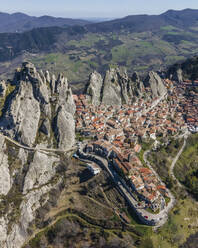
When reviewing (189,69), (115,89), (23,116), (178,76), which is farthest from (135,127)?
(189,69)

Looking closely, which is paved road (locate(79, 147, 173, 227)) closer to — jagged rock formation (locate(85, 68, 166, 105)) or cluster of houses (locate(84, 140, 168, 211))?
cluster of houses (locate(84, 140, 168, 211))

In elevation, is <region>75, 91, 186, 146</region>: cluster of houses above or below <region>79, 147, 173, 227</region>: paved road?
above

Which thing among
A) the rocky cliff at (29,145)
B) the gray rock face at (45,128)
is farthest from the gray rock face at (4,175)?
the gray rock face at (45,128)

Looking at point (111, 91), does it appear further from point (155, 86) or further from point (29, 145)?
point (29, 145)

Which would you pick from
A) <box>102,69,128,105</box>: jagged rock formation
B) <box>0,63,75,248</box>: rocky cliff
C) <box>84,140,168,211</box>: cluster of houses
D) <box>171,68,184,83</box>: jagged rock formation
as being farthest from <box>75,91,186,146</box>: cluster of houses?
<box>171,68,184,83</box>: jagged rock formation

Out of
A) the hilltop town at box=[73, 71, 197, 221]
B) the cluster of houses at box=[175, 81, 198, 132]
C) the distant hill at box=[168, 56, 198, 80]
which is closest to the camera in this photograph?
the hilltop town at box=[73, 71, 197, 221]

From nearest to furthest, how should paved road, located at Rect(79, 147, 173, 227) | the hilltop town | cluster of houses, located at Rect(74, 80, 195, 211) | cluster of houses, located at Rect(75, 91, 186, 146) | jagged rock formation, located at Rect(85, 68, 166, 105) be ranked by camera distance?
paved road, located at Rect(79, 147, 173, 227)
the hilltop town
cluster of houses, located at Rect(74, 80, 195, 211)
cluster of houses, located at Rect(75, 91, 186, 146)
jagged rock formation, located at Rect(85, 68, 166, 105)
